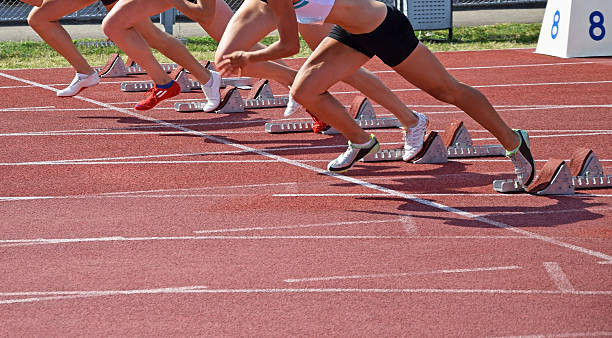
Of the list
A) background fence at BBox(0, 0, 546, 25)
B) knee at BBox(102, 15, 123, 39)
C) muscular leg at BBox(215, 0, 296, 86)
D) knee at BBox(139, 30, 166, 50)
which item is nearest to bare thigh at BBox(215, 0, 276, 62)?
muscular leg at BBox(215, 0, 296, 86)

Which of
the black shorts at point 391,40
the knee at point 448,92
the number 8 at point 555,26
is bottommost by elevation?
the number 8 at point 555,26

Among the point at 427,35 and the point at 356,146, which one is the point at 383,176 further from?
the point at 427,35

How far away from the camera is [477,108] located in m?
5.73

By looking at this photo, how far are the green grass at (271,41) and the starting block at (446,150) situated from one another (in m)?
6.36

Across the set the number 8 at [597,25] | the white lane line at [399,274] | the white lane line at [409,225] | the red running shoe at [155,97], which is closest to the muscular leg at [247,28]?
the white lane line at [409,225]

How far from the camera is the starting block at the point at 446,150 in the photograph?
686 cm

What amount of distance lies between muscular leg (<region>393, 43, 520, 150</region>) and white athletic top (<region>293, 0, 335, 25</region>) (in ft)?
1.80

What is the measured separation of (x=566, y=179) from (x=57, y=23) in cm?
470

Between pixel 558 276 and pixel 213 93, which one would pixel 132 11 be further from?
pixel 558 276

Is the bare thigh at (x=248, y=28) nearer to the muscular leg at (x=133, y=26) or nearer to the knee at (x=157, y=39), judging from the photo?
the muscular leg at (x=133, y=26)

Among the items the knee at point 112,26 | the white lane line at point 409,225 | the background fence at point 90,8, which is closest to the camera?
the white lane line at point 409,225

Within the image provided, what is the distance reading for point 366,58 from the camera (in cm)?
582

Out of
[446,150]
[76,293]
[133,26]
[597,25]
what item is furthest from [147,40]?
[597,25]

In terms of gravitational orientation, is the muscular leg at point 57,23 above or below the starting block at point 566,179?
above
